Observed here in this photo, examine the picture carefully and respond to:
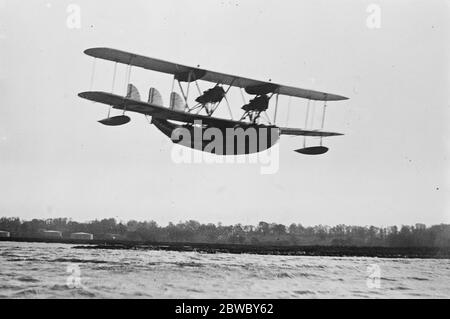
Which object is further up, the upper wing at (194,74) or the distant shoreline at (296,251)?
the upper wing at (194,74)

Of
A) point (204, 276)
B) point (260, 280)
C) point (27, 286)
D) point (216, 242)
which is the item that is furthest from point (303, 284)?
point (216, 242)

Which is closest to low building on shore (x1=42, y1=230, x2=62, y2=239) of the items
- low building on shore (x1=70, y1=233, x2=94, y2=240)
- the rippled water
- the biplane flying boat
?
low building on shore (x1=70, y1=233, x2=94, y2=240)

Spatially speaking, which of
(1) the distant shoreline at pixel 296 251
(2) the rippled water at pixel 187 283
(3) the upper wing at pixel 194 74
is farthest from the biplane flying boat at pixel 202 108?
(1) the distant shoreline at pixel 296 251

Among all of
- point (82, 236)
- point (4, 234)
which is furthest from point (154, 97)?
point (82, 236)

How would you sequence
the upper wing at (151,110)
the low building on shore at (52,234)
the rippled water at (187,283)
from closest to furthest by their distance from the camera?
the rippled water at (187,283) < the upper wing at (151,110) < the low building on shore at (52,234)

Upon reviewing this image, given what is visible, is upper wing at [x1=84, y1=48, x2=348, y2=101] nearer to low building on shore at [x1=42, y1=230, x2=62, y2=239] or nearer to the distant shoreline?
the distant shoreline

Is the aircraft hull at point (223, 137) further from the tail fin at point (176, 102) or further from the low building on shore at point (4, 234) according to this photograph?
the low building on shore at point (4, 234)
